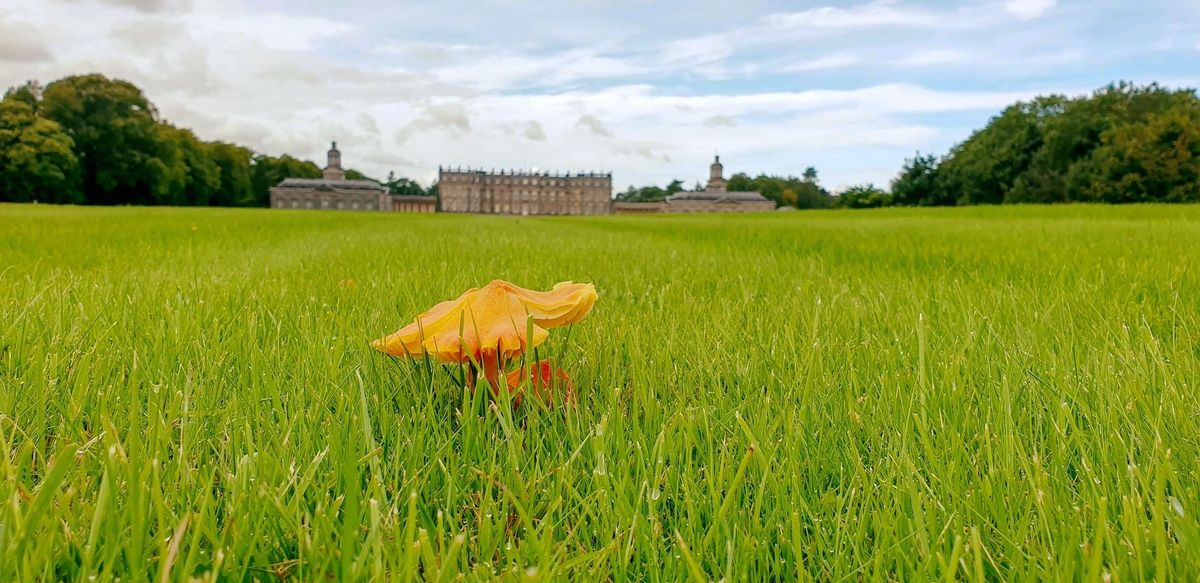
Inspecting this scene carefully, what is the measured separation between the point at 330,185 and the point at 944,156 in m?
78.0

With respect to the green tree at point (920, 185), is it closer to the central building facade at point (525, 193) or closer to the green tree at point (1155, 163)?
the green tree at point (1155, 163)

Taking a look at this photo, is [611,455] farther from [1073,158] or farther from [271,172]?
[271,172]

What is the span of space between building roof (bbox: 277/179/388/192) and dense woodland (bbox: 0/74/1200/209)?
108 ft

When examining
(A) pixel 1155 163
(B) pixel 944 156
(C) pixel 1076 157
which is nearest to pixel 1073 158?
(C) pixel 1076 157

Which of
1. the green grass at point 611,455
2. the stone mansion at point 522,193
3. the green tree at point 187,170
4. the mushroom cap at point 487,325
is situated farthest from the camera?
the stone mansion at point 522,193

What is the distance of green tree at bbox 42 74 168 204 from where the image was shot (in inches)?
1919

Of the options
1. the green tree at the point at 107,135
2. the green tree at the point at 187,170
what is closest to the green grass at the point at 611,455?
the green tree at the point at 107,135

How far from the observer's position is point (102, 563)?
0.58 meters

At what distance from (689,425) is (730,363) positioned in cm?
49

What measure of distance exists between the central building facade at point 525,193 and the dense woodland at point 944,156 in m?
56.5

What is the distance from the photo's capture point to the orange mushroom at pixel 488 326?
3.08 feet

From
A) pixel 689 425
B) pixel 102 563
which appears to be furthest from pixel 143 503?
pixel 689 425

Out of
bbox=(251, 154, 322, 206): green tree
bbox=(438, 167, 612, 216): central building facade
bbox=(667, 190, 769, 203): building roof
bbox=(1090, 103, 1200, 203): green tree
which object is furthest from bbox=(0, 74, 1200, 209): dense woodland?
bbox=(438, 167, 612, 216): central building facade

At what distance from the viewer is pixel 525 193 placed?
123250 mm
